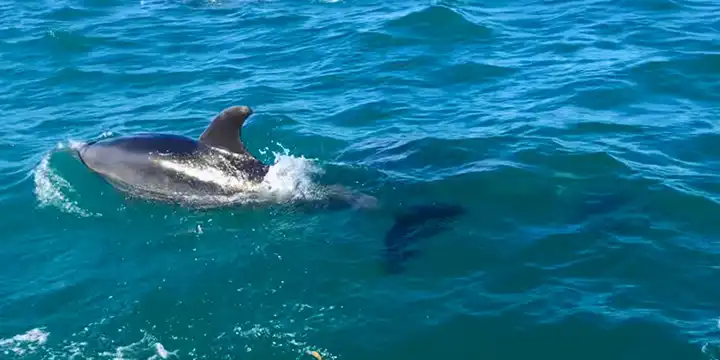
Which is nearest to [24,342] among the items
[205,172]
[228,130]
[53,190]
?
[205,172]

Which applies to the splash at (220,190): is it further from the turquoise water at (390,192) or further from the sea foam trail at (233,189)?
the turquoise water at (390,192)

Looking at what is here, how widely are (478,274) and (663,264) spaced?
3091 millimetres

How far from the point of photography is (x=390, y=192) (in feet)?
55.0

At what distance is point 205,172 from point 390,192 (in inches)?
145

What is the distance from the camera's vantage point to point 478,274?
13820 millimetres

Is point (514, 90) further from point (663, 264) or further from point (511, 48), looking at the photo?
point (663, 264)

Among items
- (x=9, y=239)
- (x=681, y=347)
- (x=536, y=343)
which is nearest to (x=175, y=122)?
(x=9, y=239)

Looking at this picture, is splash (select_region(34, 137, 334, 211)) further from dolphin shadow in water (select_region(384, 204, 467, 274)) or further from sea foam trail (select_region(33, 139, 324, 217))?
dolphin shadow in water (select_region(384, 204, 467, 274))

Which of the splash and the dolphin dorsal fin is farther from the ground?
the dolphin dorsal fin

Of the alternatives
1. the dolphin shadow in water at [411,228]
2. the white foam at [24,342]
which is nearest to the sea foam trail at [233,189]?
the dolphin shadow in water at [411,228]

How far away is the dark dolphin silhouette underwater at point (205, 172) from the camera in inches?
632

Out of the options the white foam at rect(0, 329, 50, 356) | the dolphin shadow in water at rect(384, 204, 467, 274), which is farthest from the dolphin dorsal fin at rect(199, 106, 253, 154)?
the white foam at rect(0, 329, 50, 356)

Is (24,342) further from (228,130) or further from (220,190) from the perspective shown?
(228,130)

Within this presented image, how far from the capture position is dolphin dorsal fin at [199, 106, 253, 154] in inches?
624
